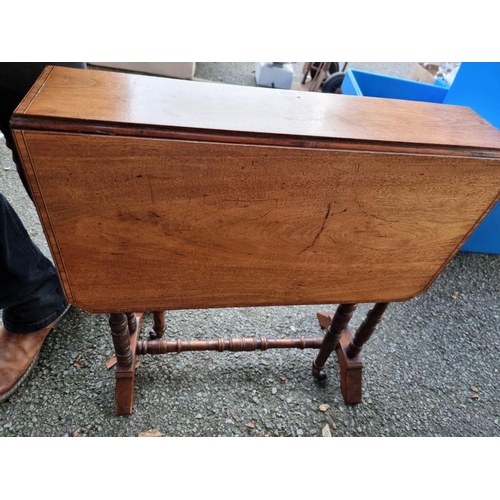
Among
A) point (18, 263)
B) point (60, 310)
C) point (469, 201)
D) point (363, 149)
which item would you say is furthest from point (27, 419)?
point (469, 201)

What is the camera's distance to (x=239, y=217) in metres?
0.76

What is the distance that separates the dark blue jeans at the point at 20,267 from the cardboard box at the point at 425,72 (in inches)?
94.5

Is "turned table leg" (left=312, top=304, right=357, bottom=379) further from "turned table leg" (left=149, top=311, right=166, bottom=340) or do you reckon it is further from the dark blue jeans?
the dark blue jeans

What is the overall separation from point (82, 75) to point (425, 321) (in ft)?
5.18

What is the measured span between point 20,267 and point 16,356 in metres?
0.31

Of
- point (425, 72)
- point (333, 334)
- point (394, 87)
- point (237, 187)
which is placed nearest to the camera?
point (237, 187)

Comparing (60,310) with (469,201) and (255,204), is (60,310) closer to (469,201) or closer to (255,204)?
(255,204)

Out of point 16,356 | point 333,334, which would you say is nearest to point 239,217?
point 333,334

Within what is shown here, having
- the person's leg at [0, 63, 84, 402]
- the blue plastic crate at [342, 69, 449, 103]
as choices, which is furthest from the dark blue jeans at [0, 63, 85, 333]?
the blue plastic crate at [342, 69, 449, 103]

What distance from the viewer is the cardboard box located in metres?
2.62

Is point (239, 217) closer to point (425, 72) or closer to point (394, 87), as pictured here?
point (394, 87)

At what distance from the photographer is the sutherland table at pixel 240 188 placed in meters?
0.65

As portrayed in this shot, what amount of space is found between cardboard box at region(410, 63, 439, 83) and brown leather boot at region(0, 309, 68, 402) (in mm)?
2673

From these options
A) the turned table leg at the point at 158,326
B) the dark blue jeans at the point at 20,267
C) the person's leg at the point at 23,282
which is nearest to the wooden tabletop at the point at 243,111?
the dark blue jeans at the point at 20,267
